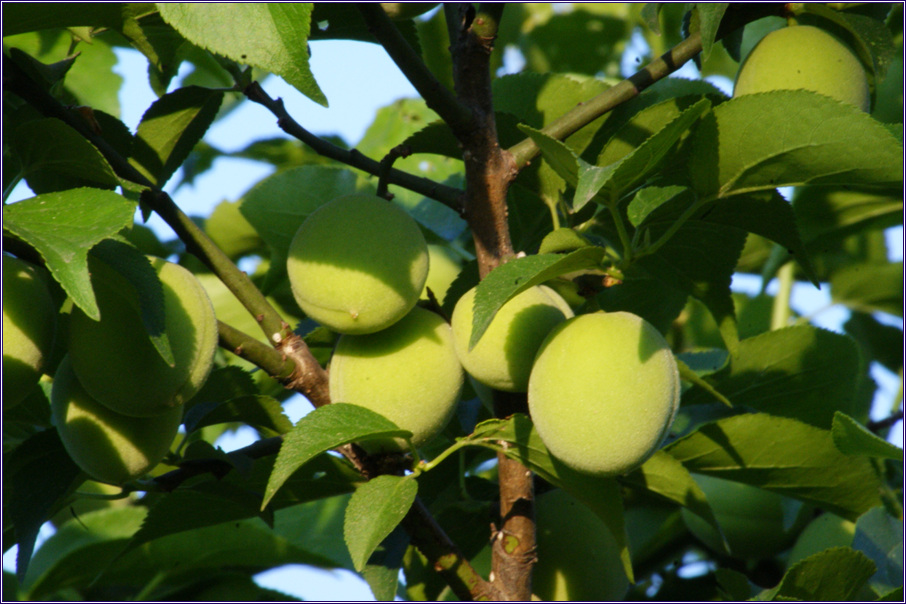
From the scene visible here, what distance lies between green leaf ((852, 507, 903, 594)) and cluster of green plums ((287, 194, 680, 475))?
37cm

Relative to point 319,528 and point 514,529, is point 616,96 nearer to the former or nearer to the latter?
point 514,529

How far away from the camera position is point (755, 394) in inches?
45.8

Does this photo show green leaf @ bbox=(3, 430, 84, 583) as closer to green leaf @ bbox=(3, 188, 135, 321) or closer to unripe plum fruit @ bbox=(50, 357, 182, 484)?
unripe plum fruit @ bbox=(50, 357, 182, 484)

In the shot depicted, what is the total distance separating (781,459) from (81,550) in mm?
936

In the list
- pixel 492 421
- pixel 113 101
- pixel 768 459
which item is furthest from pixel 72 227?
pixel 113 101

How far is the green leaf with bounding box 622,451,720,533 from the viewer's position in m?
0.90

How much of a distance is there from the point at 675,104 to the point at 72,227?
542mm

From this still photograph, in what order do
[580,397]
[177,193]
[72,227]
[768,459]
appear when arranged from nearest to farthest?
[72,227] → [580,397] → [768,459] → [177,193]

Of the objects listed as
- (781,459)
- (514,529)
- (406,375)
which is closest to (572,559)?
(514,529)

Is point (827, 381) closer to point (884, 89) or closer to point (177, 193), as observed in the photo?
point (884, 89)

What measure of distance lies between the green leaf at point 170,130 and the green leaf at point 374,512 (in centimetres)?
43

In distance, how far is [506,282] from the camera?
2.24ft

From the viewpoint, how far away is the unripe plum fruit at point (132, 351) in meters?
0.74

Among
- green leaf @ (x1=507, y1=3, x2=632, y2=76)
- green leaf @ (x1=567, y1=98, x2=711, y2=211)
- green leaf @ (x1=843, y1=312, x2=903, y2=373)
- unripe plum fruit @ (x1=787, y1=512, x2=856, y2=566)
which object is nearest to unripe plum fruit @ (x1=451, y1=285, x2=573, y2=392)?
green leaf @ (x1=567, y1=98, x2=711, y2=211)
